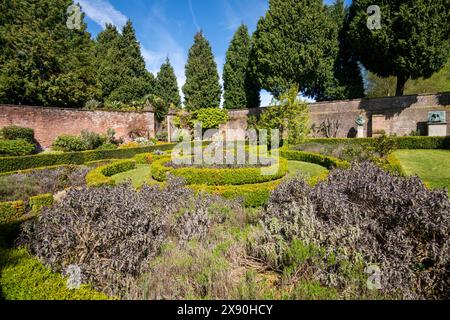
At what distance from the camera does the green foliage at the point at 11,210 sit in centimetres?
748

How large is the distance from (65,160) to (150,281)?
16612mm

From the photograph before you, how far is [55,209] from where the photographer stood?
4.87 meters

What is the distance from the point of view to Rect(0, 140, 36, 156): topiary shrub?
53.6 ft

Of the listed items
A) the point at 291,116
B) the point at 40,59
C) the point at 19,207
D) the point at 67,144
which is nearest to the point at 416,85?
the point at 291,116

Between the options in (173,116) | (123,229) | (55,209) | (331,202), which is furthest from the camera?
(173,116)

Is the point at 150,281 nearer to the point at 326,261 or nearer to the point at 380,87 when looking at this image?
the point at 326,261

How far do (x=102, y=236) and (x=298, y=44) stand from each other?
26.4m

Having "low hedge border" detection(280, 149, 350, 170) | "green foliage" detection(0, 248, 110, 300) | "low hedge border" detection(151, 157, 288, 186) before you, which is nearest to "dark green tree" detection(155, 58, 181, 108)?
"low hedge border" detection(280, 149, 350, 170)

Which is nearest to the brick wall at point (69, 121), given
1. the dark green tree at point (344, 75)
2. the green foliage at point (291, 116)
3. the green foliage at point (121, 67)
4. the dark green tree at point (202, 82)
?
the green foliage at point (121, 67)

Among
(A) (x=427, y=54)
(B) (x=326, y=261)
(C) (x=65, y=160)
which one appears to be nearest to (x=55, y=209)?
(B) (x=326, y=261)

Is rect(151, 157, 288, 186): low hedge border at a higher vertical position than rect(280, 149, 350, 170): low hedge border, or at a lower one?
lower

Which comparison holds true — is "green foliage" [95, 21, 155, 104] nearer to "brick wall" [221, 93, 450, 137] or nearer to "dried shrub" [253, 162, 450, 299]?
"brick wall" [221, 93, 450, 137]

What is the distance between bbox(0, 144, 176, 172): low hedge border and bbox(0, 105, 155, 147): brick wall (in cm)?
647

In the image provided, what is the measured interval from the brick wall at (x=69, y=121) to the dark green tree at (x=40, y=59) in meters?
5.15
